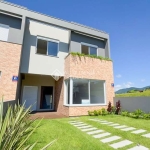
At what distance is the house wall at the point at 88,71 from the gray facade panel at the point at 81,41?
5.86 feet

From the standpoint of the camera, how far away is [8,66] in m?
9.50

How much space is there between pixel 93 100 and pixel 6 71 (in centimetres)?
784

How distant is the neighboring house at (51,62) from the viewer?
9.84 metres

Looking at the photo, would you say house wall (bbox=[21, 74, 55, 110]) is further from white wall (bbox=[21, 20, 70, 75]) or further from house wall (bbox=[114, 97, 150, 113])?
house wall (bbox=[114, 97, 150, 113])

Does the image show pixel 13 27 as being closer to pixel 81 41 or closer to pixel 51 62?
pixel 51 62

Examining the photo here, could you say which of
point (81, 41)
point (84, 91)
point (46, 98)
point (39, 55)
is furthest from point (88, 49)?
point (46, 98)

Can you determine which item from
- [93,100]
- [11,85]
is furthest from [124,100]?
[11,85]

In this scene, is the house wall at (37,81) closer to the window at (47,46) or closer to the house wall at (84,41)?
the window at (47,46)

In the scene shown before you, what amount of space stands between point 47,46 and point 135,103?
31.7 feet

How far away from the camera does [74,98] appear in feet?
35.4

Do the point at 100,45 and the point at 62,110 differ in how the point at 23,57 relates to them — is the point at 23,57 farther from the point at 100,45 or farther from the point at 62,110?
the point at 100,45

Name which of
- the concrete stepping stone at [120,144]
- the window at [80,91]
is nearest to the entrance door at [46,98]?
the window at [80,91]

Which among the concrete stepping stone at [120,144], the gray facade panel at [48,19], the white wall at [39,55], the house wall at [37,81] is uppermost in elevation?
the gray facade panel at [48,19]

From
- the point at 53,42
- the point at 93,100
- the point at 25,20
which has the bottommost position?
the point at 93,100
